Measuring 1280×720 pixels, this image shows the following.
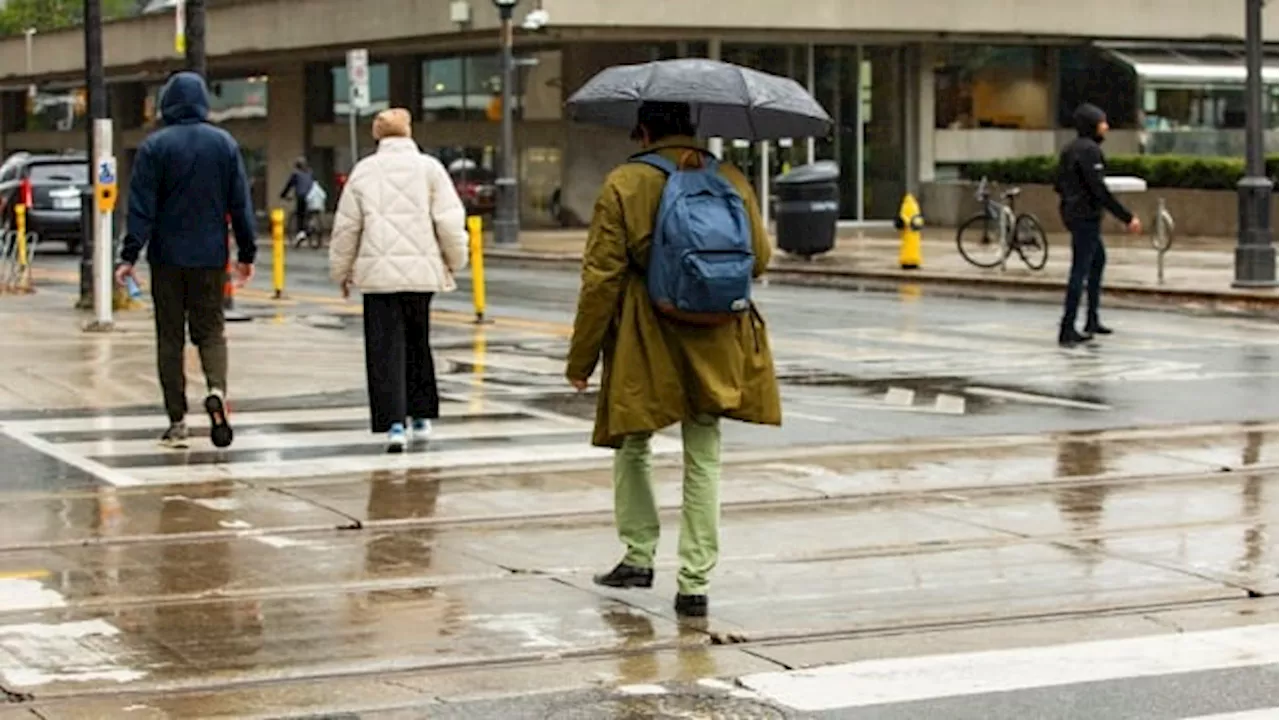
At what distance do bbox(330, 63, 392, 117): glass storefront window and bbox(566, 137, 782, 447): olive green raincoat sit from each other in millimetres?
44677

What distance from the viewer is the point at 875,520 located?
10.5m

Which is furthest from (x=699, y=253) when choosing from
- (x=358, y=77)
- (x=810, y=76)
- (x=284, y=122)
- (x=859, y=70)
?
(x=284, y=122)

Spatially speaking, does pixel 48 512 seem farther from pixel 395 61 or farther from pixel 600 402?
pixel 395 61

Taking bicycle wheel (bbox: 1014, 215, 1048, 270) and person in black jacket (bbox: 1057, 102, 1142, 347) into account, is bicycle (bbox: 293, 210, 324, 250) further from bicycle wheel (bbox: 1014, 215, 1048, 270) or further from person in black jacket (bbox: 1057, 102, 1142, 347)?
person in black jacket (bbox: 1057, 102, 1142, 347)

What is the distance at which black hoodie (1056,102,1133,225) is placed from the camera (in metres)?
19.3

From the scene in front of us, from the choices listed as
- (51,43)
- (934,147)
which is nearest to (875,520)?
(934,147)

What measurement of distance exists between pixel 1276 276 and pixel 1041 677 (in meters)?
20.5

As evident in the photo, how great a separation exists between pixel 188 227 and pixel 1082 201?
9402 millimetres

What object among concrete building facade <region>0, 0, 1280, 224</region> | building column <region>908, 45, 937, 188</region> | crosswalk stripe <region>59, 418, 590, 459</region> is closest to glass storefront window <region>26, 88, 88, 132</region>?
concrete building facade <region>0, 0, 1280, 224</region>

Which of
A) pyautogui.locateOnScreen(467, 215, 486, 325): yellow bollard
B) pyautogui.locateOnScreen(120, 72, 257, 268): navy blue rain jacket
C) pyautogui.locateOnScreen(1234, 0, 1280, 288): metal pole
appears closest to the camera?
pyautogui.locateOnScreen(120, 72, 257, 268): navy blue rain jacket

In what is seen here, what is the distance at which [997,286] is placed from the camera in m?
28.7

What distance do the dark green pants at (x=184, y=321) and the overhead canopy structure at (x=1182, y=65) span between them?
132 ft

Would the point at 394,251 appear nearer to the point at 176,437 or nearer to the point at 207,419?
the point at 176,437

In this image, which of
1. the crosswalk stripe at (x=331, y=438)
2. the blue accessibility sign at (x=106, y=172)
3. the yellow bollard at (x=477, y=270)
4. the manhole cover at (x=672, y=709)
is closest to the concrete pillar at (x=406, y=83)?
the yellow bollard at (x=477, y=270)
